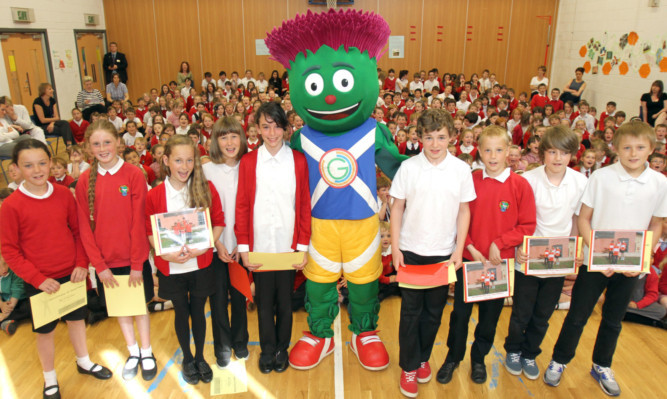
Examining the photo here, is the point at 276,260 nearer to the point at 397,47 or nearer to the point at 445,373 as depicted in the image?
the point at 445,373

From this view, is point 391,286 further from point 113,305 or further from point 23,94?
point 23,94

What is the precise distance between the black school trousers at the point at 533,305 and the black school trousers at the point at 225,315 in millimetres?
1735

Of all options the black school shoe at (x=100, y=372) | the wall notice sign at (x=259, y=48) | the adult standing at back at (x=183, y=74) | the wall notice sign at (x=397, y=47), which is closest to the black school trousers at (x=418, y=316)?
the black school shoe at (x=100, y=372)

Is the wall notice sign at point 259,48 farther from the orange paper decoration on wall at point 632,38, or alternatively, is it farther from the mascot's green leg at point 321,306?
the mascot's green leg at point 321,306

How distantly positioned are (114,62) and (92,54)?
0.56m

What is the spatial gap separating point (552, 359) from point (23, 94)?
35.2 feet

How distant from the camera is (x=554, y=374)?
117 inches

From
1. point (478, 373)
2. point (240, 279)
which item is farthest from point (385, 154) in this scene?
point (478, 373)

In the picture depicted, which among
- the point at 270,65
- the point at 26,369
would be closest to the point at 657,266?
the point at 26,369

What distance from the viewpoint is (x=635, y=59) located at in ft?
30.1

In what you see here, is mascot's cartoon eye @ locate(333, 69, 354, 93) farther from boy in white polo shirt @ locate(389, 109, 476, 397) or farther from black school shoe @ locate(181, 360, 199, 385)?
black school shoe @ locate(181, 360, 199, 385)

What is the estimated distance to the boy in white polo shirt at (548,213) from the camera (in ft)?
8.70

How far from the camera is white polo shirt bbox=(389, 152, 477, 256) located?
2.60m

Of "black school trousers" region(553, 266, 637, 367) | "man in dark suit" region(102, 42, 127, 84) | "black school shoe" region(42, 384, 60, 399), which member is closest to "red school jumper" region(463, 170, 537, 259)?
"black school trousers" region(553, 266, 637, 367)
